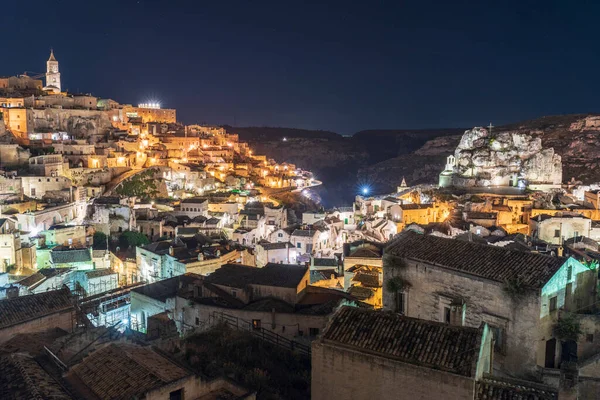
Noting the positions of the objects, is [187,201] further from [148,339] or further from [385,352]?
[385,352]

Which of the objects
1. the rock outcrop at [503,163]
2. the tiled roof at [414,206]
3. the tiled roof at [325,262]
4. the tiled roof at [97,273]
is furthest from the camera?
the rock outcrop at [503,163]

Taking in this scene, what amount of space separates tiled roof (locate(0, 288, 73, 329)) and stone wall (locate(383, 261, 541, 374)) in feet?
Answer: 32.9

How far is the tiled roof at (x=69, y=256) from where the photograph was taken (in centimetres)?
2972

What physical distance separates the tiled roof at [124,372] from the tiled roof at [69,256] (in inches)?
790

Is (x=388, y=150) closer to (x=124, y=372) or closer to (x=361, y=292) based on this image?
(x=361, y=292)

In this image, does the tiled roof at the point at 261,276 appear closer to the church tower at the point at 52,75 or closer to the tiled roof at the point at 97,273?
the tiled roof at the point at 97,273

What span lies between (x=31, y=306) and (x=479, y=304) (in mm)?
12994

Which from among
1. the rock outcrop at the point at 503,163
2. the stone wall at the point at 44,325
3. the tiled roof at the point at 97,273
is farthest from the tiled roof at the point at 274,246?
the rock outcrop at the point at 503,163

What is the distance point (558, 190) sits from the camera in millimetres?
58312

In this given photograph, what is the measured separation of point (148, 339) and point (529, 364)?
399 inches

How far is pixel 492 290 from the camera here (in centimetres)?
1352

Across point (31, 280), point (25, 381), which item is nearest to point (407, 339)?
point (25, 381)

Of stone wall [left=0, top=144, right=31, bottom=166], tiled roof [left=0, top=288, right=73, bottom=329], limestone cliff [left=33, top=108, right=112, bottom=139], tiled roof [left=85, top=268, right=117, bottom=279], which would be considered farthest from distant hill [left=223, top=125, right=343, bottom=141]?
tiled roof [left=0, top=288, right=73, bottom=329]

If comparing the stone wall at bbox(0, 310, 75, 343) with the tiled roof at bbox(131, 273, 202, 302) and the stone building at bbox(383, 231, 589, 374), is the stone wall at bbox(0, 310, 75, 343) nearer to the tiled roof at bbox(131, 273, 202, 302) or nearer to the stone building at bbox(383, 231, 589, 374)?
the tiled roof at bbox(131, 273, 202, 302)
